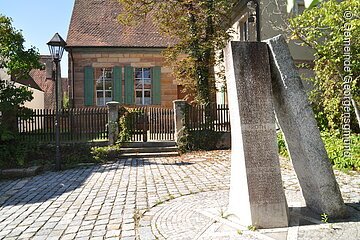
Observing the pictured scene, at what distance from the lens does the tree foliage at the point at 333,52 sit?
909 centimetres

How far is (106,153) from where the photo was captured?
10.4 meters

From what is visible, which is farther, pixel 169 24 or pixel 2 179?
pixel 169 24

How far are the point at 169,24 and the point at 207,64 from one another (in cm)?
230

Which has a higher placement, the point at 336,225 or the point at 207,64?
the point at 207,64

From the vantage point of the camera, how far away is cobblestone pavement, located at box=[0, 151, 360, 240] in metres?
3.74

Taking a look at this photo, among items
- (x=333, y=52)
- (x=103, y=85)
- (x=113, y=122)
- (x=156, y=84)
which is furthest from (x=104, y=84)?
(x=333, y=52)

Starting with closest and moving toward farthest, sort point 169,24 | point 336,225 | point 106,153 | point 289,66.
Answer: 1. point 336,225
2. point 289,66
3. point 106,153
4. point 169,24

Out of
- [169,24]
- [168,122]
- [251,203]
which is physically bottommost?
[251,203]

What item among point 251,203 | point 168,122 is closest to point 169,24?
point 168,122

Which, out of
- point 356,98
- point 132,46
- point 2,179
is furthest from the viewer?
point 132,46

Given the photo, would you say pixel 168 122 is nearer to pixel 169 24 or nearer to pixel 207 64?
pixel 207 64

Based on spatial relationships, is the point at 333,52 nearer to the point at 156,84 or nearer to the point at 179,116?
the point at 179,116

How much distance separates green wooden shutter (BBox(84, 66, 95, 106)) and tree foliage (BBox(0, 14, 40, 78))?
6.46 metres

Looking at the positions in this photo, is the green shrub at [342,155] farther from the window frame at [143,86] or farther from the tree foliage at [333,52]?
the window frame at [143,86]
